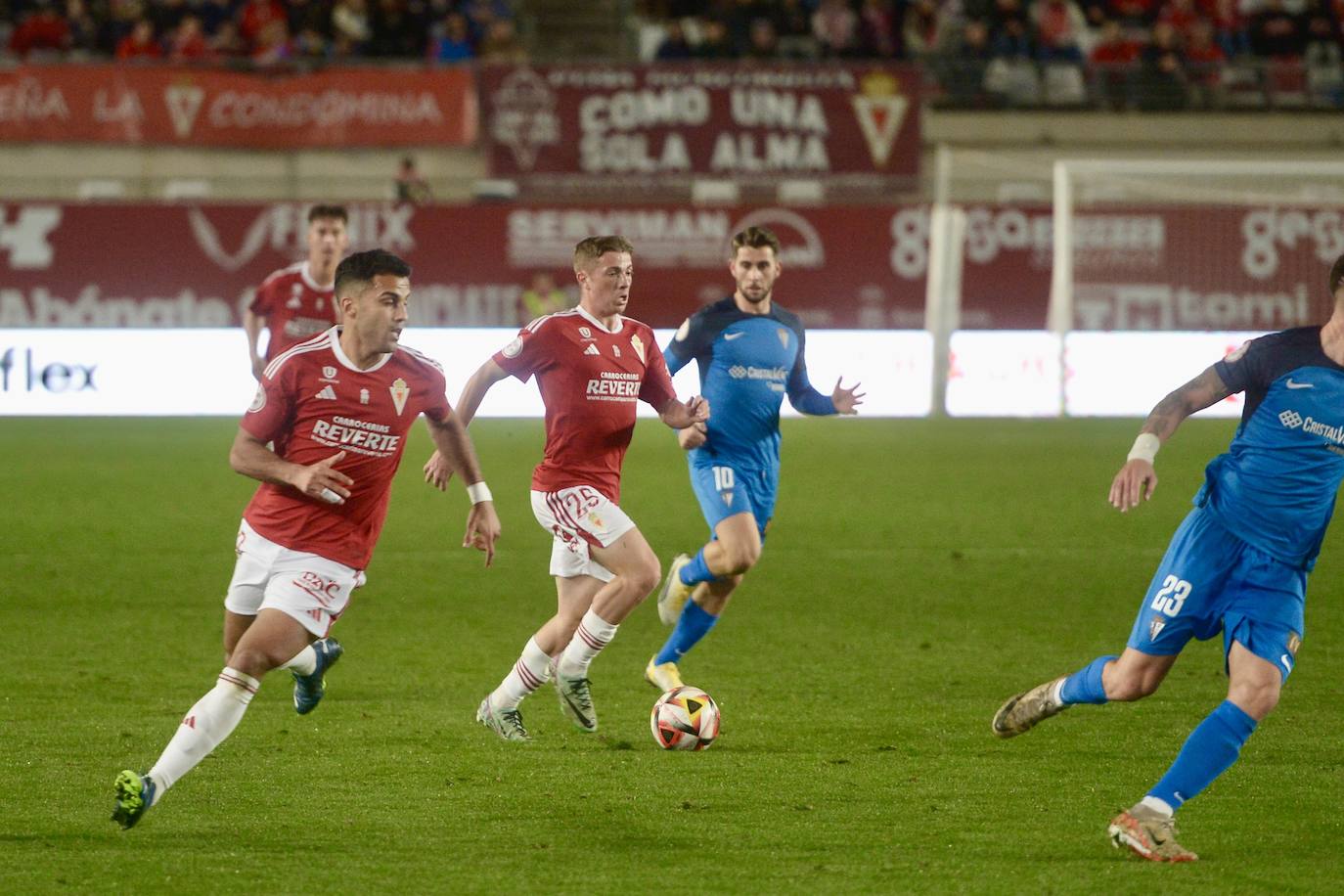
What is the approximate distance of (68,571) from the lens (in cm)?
1112

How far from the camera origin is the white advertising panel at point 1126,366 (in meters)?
20.0

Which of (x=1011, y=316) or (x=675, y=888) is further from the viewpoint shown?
(x=1011, y=316)

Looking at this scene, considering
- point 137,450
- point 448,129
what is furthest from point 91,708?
point 448,129

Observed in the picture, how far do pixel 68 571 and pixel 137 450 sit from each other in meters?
5.99

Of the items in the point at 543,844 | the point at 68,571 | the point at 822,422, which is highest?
the point at 543,844

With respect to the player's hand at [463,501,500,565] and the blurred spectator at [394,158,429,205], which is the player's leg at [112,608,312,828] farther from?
the blurred spectator at [394,158,429,205]

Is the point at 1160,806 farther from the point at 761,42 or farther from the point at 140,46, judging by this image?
the point at 140,46

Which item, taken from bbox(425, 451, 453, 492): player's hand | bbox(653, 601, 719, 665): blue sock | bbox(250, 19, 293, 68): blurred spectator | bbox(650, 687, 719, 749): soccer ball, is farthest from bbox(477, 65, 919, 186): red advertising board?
bbox(650, 687, 719, 749): soccer ball

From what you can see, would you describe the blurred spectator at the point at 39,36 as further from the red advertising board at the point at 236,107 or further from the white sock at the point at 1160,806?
the white sock at the point at 1160,806

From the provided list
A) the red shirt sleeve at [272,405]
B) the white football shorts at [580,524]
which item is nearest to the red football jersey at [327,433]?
the red shirt sleeve at [272,405]

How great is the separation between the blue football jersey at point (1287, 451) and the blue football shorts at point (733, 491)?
292cm

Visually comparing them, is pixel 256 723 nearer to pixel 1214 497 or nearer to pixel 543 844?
pixel 543 844

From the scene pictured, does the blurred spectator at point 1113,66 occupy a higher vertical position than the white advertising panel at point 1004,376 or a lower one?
higher

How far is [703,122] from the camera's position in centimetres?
2467
